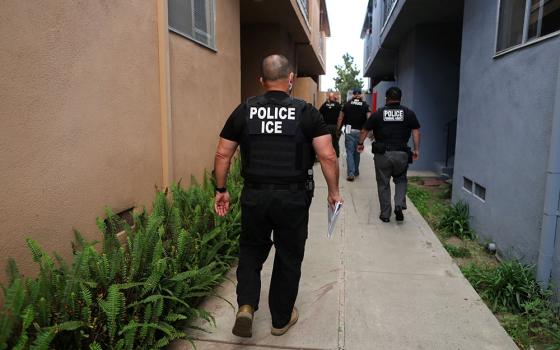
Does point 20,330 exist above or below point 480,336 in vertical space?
above

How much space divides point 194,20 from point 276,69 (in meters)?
3.05

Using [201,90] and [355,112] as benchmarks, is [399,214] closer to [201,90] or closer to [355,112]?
[201,90]

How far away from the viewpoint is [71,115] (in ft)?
10.3

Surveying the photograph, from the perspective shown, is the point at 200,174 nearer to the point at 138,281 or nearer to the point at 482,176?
the point at 138,281

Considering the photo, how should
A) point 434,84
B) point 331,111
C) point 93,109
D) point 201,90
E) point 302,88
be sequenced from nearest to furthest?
point 93,109 < point 201,90 < point 331,111 < point 434,84 < point 302,88

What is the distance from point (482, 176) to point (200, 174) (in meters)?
3.53

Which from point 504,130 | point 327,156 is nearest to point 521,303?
point 504,130

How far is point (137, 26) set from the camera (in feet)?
13.2

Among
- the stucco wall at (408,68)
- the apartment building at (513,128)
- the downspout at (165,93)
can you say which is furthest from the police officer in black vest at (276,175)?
the stucco wall at (408,68)

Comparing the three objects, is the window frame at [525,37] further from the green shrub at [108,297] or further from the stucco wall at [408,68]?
the stucco wall at [408,68]

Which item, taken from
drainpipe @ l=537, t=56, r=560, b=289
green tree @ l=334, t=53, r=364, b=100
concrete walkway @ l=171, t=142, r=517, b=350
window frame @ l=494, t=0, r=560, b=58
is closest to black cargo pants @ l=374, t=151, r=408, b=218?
concrete walkway @ l=171, t=142, r=517, b=350

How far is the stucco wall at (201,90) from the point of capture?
16.2 feet

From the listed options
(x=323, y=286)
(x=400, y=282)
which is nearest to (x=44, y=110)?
(x=323, y=286)

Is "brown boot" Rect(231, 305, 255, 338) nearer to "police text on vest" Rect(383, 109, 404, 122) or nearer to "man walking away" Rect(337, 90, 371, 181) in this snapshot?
"police text on vest" Rect(383, 109, 404, 122)
